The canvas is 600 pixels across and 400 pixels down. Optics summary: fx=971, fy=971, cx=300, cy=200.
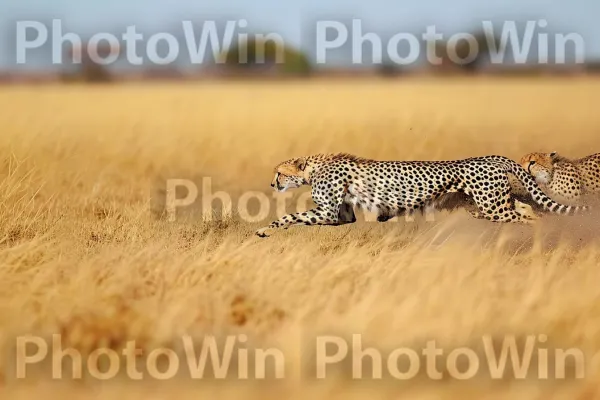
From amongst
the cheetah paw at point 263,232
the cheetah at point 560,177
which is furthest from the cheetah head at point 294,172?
the cheetah at point 560,177

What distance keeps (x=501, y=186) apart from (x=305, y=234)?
5.74 feet

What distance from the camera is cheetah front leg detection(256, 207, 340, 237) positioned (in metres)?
7.82

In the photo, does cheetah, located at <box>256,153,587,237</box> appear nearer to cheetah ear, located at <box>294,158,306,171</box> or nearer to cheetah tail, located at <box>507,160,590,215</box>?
cheetah ear, located at <box>294,158,306,171</box>

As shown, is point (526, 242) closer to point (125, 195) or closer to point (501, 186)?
point (501, 186)

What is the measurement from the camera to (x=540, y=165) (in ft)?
28.8

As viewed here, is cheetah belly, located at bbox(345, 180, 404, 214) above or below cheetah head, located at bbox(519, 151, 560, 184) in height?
below

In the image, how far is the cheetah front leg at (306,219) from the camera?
7.82 m

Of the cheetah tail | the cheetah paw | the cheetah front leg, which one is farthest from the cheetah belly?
the cheetah tail

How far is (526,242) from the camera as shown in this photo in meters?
7.83

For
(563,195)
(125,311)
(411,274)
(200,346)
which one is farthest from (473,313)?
(563,195)

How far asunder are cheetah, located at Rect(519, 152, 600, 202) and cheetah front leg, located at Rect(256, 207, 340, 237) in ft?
6.77

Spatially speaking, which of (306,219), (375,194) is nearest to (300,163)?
(306,219)

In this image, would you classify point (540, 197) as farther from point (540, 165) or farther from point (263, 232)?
point (263, 232)

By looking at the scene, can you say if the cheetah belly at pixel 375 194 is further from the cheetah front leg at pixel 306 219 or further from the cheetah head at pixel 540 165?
the cheetah head at pixel 540 165
